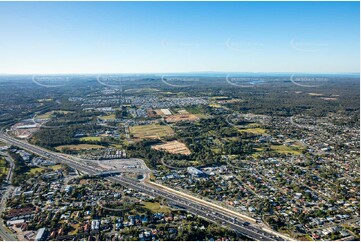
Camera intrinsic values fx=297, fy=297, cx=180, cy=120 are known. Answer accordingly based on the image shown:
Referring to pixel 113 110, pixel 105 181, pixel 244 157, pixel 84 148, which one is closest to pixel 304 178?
pixel 244 157

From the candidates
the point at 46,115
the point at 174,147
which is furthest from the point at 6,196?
the point at 46,115

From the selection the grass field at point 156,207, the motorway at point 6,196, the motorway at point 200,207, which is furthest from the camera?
the grass field at point 156,207

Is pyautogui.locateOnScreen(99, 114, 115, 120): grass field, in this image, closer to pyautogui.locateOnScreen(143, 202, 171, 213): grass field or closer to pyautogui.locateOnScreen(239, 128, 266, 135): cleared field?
pyautogui.locateOnScreen(239, 128, 266, 135): cleared field

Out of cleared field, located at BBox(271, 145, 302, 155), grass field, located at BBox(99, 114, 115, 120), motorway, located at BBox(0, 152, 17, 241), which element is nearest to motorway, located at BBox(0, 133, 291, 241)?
motorway, located at BBox(0, 152, 17, 241)

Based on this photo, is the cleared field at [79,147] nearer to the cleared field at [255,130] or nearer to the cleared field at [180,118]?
the cleared field at [180,118]

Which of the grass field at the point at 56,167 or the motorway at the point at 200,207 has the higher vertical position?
the motorway at the point at 200,207

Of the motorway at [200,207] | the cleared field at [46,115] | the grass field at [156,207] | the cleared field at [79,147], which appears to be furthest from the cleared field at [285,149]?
the cleared field at [46,115]

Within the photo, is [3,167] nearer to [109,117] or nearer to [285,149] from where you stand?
[109,117]
